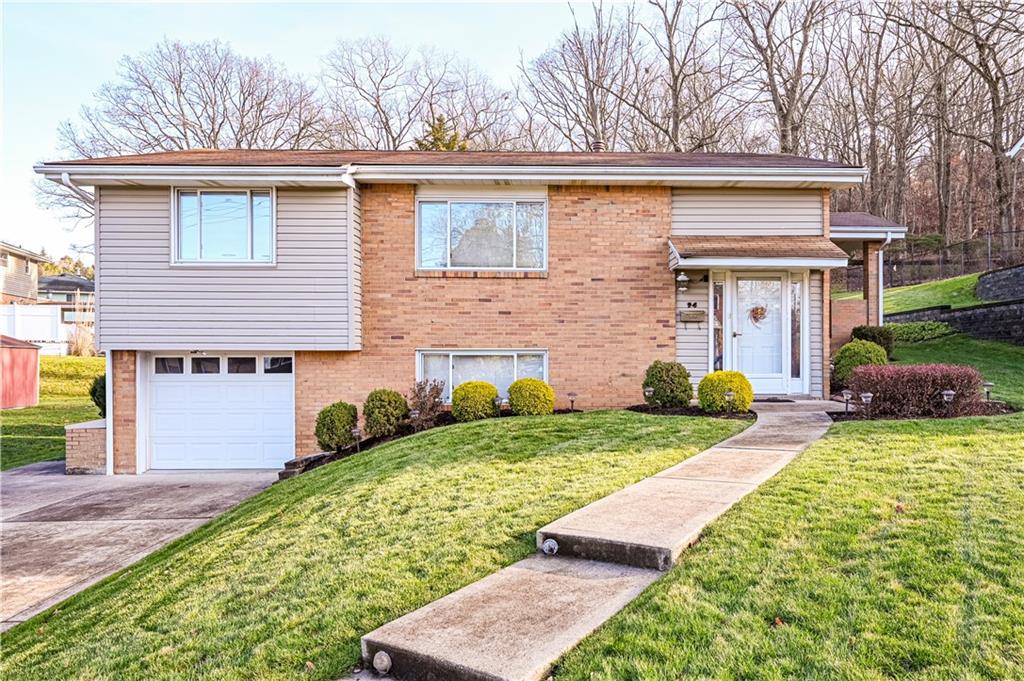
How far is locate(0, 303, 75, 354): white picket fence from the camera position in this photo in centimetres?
2869

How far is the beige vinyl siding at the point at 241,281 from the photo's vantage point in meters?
10.3

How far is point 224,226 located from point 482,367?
5090 mm

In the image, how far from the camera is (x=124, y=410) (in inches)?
419

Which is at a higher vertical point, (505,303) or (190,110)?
(190,110)

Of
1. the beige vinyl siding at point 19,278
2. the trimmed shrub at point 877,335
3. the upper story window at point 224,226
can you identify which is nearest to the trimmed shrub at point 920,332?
the trimmed shrub at point 877,335

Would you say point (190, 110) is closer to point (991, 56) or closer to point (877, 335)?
point (877, 335)

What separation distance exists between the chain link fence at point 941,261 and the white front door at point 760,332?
1551 centimetres

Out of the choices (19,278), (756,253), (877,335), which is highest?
(19,278)

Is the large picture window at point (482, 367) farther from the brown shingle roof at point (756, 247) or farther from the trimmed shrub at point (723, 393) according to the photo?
the brown shingle roof at point (756, 247)

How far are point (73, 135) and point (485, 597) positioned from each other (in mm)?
34032

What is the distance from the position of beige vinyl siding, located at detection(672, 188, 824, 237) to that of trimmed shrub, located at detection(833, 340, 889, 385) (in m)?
2.14

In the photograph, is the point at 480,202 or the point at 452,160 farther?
the point at 452,160

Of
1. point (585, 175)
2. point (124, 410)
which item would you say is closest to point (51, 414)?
point (124, 410)

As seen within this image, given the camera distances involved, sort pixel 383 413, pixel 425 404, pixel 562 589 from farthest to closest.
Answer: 1. pixel 425 404
2. pixel 383 413
3. pixel 562 589
